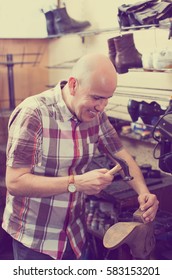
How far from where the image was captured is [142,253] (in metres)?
1.24

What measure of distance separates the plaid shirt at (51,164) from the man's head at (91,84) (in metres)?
0.05

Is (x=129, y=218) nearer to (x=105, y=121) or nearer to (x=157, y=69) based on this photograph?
(x=105, y=121)

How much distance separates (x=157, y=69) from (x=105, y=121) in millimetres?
358

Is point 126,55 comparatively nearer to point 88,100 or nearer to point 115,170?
point 88,100

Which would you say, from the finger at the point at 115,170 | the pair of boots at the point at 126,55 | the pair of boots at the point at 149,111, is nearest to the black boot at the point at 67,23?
the pair of boots at the point at 126,55

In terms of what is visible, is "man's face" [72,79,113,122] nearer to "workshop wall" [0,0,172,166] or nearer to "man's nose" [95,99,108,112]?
"man's nose" [95,99,108,112]

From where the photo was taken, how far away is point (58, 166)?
1208 mm

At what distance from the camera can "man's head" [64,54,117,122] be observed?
1131 millimetres

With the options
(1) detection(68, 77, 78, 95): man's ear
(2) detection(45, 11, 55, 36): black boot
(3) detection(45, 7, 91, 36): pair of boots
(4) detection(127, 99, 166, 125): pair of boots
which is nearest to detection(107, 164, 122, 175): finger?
(1) detection(68, 77, 78, 95): man's ear

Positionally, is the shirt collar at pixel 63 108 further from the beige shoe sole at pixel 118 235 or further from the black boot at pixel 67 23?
the black boot at pixel 67 23

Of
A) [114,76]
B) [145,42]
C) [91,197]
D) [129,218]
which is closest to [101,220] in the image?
[91,197]

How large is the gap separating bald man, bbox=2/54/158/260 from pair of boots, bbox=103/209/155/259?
0.04m

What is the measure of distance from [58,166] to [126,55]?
28.3 inches

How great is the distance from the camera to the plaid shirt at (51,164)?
115 centimetres
